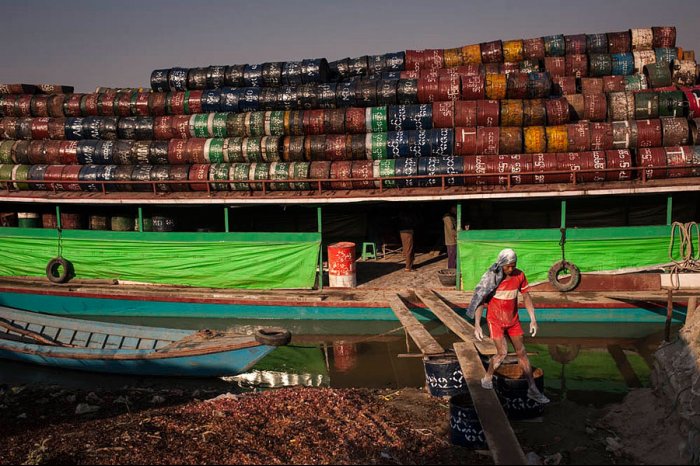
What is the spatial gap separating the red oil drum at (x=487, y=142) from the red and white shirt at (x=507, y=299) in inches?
330

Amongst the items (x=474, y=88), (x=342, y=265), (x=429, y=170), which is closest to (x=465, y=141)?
(x=429, y=170)

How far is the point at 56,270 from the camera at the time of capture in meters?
17.2

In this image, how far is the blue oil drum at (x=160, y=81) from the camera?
19984 mm

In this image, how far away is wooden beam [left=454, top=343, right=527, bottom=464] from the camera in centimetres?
600

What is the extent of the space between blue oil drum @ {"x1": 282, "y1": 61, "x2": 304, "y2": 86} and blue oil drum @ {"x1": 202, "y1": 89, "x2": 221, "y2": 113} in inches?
85.7

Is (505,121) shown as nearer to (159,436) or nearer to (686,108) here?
(686,108)

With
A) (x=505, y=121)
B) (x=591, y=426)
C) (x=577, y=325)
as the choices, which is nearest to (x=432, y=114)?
(x=505, y=121)

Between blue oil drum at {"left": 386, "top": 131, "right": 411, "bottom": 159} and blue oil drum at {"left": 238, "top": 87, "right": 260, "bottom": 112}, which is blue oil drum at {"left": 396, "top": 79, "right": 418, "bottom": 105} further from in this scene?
blue oil drum at {"left": 238, "top": 87, "right": 260, "bottom": 112}

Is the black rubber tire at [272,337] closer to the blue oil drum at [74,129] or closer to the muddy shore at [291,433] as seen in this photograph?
the muddy shore at [291,433]

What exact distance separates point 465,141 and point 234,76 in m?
8.32

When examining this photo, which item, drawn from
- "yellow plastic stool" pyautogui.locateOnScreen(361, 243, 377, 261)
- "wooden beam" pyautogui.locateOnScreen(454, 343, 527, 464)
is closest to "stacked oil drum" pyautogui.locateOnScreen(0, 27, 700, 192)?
"yellow plastic stool" pyautogui.locateOnScreen(361, 243, 377, 261)

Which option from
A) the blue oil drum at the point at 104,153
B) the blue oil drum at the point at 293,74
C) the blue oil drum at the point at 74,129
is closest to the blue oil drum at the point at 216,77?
the blue oil drum at the point at 293,74

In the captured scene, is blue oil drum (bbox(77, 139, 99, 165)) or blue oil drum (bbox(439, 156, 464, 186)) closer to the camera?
blue oil drum (bbox(439, 156, 464, 186))

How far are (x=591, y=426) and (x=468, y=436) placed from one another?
2.27 metres
